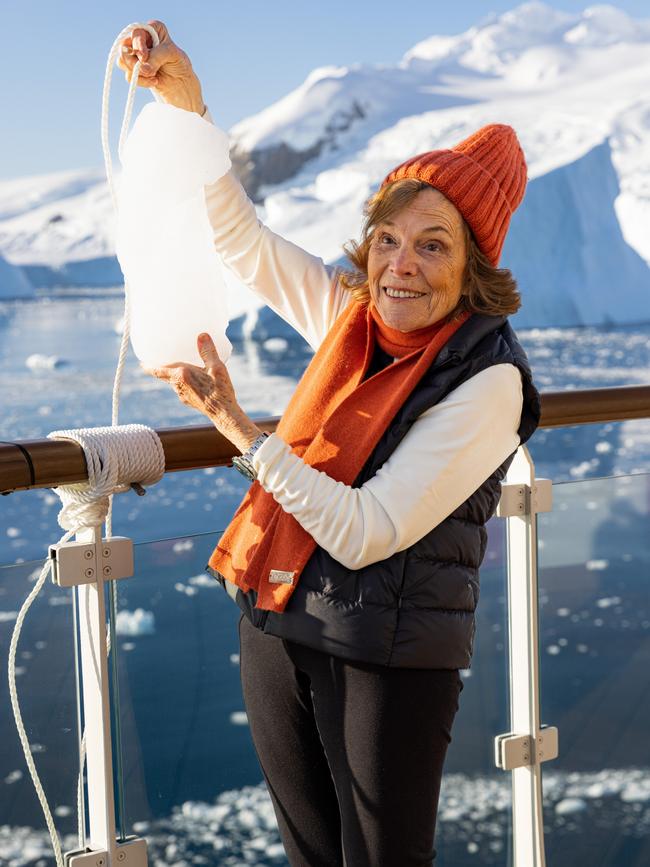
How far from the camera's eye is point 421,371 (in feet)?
3.33

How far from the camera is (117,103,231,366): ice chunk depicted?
1.02 metres

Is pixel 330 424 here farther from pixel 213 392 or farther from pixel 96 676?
pixel 96 676

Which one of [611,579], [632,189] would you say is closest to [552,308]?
[632,189]

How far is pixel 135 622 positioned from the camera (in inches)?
46.8

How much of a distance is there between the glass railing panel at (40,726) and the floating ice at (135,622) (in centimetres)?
5

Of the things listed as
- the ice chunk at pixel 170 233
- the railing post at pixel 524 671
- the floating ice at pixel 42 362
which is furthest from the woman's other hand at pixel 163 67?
the floating ice at pixel 42 362

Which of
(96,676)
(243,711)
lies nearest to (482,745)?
(243,711)

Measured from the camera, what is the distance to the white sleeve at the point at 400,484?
38.0 inches

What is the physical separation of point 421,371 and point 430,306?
0.07 m

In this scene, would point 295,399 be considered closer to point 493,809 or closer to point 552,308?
point 493,809

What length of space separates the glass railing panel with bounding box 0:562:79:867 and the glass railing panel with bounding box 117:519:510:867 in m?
0.06

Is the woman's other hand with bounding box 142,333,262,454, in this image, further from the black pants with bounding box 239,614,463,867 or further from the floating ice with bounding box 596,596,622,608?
the floating ice with bounding box 596,596,622,608

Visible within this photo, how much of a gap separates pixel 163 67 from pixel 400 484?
53 centimetres

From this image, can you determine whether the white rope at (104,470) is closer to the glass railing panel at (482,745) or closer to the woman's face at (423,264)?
the woman's face at (423,264)
